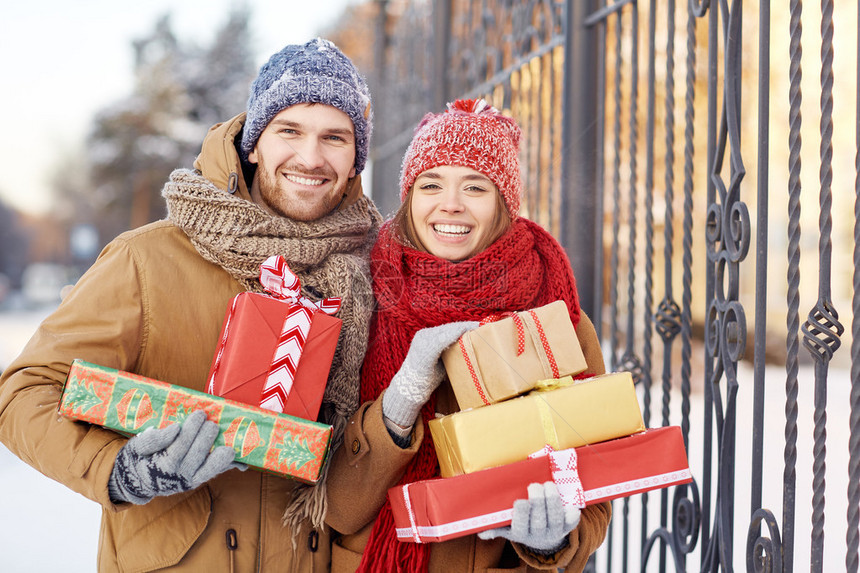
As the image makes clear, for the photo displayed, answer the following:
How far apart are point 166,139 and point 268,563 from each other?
2253 cm

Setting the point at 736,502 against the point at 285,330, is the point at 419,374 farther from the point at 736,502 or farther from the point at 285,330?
the point at 736,502

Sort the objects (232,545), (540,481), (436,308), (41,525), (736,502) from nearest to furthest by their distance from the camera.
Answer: (540,481)
(232,545)
(436,308)
(736,502)
(41,525)

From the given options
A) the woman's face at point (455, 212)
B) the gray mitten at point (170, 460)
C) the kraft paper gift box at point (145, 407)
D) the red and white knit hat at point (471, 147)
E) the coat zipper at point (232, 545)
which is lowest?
the coat zipper at point (232, 545)

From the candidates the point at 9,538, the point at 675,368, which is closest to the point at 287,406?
the point at 9,538

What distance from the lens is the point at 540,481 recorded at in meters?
1.53

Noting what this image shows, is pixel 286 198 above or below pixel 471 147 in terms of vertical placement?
below

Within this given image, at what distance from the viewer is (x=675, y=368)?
7.90m

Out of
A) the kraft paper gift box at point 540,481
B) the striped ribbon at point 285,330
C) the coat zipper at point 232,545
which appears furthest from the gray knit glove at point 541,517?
the coat zipper at point 232,545

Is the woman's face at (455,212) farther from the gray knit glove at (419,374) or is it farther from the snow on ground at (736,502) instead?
the snow on ground at (736,502)

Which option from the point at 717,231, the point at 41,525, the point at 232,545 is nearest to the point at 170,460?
the point at 232,545

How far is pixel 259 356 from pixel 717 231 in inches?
51.5

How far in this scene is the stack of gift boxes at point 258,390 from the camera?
4.94ft

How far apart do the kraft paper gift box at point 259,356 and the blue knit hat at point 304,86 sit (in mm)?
645

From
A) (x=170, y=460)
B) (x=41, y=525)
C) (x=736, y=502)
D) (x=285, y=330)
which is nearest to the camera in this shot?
(x=170, y=460)
